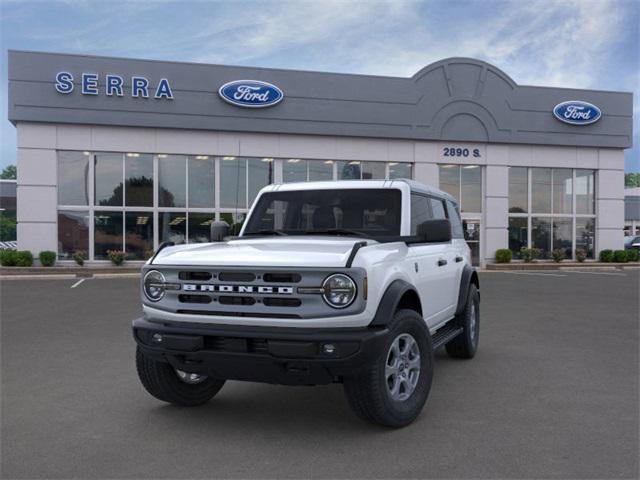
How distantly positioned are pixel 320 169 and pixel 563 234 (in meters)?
11.9

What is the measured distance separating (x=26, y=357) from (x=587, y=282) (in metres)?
16.1

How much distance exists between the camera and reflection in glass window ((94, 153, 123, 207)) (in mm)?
21703

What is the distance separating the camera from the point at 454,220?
22.9 feet

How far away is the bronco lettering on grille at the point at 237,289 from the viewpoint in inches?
151

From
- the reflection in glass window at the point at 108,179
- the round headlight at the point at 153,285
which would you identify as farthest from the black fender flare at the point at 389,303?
the reflection in glass window at the point at 108,179

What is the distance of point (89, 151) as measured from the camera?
21.6 meters

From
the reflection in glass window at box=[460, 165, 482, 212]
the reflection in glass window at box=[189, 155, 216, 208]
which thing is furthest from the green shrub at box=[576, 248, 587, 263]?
the reflection in glass window at box=[189, 155, 216, 208]

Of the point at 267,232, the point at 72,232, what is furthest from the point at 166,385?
the point at 72,232

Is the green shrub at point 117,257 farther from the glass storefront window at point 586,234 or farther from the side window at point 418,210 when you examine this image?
the glass storefront window at point 586,234

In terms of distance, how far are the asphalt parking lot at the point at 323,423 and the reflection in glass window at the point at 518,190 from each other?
729 inches

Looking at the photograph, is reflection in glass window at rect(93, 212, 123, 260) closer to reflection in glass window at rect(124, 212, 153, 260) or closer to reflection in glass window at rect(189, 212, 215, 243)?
reflection in glass window at rect(124, 212, 153, 260)

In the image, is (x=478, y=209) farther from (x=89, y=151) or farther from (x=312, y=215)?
(x=312, y=215)

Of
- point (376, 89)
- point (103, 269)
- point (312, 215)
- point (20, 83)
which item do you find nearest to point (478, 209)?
point (376, 89)

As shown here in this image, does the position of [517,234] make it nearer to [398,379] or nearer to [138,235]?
[138,235]
